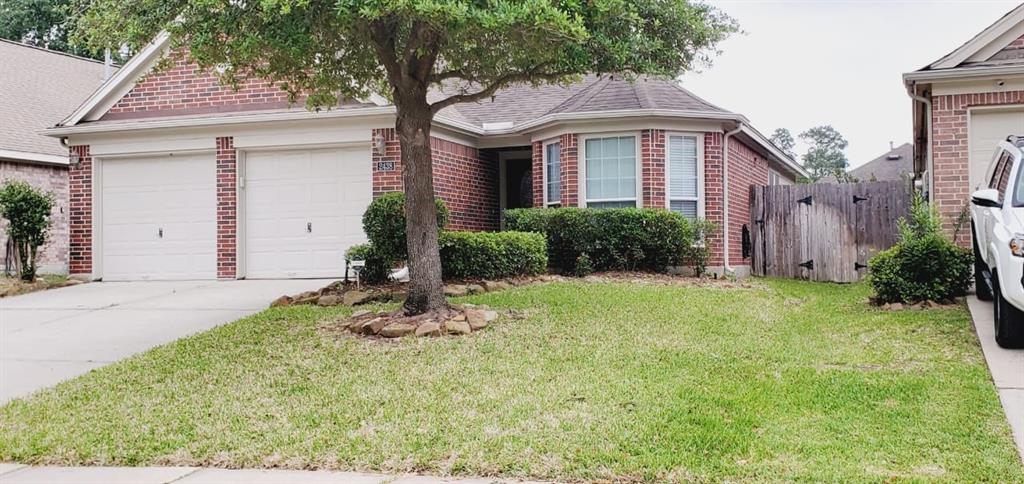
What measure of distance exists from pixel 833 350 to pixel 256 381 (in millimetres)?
5026

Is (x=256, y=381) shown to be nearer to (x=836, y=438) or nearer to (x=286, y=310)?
(x=286, y=310)

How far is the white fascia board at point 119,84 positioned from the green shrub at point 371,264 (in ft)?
18.7

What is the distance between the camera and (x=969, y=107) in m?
9.88

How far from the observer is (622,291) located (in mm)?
10617

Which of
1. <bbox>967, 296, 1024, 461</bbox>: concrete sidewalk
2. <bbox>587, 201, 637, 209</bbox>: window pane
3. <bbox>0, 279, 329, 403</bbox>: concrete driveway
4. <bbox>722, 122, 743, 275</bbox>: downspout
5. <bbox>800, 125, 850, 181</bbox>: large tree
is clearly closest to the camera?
<bbox>967, 296, 1024, 461</bbox>: concrete sidewalk

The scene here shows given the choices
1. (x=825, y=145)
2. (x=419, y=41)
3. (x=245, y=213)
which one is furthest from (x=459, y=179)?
(x=825, y=145)

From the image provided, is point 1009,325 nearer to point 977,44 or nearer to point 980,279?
point 980,279

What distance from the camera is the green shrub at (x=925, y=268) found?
8977 millimetres

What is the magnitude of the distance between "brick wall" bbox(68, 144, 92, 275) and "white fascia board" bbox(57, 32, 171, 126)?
573mm

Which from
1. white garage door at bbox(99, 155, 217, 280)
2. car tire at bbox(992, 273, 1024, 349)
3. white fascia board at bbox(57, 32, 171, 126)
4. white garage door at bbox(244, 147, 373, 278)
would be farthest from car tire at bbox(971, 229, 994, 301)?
white fascia board at bbox(57, 32, 171, 126)

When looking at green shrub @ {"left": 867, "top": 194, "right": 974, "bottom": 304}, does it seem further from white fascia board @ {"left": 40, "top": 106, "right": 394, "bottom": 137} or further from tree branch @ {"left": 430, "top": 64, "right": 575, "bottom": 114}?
white fascia board @ {"left": 40, "top": 106, "right": 394, "bottom": 137}

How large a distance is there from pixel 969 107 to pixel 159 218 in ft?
41.9

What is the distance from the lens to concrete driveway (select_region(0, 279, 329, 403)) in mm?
7949

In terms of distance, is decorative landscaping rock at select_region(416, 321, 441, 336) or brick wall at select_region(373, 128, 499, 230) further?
brick wall at select_region(373, 128, 499, 230)
